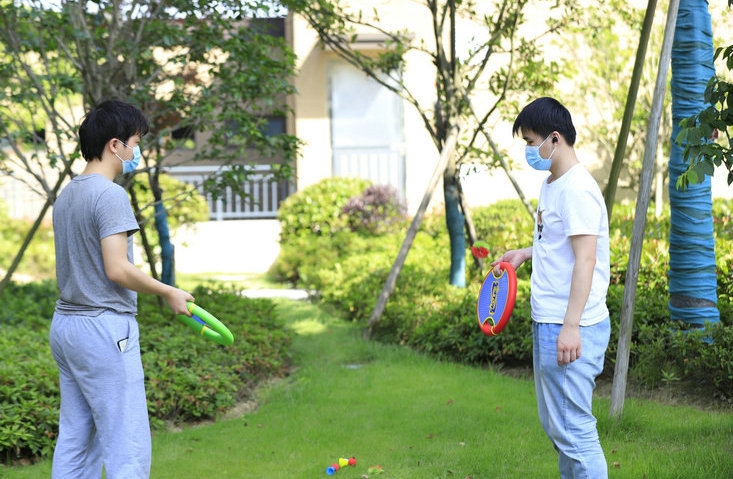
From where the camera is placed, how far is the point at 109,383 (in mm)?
2686

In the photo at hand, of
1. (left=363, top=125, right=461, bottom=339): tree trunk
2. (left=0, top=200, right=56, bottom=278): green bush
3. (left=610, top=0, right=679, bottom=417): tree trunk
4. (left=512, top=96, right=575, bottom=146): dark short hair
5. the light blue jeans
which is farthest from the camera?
(left=0, top=200, right=56, bottom=278): green bush

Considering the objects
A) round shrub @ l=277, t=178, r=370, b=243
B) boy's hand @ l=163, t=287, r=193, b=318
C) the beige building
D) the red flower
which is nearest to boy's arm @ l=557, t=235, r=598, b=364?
boy's hand @ l=163, t=287, r=193, b=318

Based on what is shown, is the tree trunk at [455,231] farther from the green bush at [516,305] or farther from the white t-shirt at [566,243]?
the white t-shirt at [566,243]

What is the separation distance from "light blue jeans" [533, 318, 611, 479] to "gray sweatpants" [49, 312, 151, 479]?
1.51 m

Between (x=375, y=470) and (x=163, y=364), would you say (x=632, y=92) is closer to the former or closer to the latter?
(x=375, y=470)

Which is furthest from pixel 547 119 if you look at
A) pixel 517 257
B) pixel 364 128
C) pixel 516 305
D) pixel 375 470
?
pixel 364 128

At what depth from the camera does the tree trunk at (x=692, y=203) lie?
4.82 m

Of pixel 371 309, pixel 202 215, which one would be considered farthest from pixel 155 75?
pixel 202 215

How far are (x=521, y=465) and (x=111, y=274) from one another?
7.69ft

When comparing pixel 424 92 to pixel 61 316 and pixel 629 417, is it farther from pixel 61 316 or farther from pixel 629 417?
pixel 61 316

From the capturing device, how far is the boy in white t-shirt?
2674mm

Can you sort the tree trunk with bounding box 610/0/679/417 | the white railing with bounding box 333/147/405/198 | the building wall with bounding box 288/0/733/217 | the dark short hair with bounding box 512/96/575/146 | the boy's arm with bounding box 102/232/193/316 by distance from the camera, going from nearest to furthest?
the boy's arm with bounding box 102/232/193/316 → the dark short hair with bounding box 512/96/575/146 → the tree trunk with bounding box 610/0/679/417 → the building wall with bounding box 288/0/733/217 → the white railing with bounding box 333/147/405/198


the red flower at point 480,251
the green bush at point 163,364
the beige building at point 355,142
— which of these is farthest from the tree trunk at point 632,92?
the beige building at point 355,142

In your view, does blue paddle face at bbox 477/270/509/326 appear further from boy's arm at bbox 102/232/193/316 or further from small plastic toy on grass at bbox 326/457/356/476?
boy's arm at bbox 102/232/193/316
